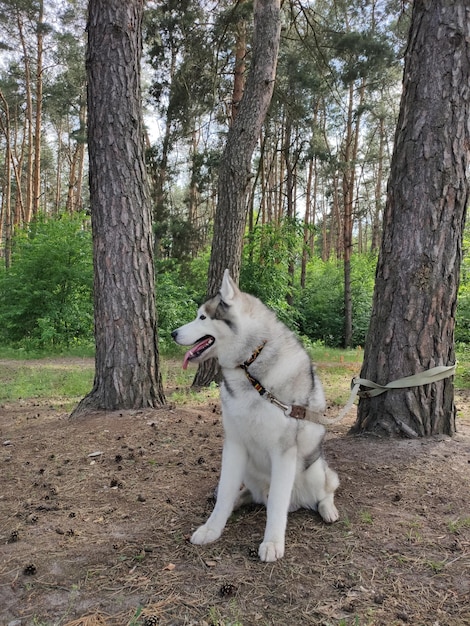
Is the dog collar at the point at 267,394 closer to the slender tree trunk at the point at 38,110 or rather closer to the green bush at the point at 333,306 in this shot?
the green bush at the point at 333,306

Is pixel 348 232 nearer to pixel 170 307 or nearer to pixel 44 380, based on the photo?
pixel 170 307

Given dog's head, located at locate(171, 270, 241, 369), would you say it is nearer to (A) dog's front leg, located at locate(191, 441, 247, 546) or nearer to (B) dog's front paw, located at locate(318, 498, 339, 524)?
(A) dog's front leg, located at locate(191, 441, 247, 546)

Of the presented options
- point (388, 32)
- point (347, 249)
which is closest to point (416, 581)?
point (388, 32)

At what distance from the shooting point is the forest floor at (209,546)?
6.82 feet

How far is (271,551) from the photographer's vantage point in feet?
8.02

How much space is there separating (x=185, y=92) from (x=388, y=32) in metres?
6.47

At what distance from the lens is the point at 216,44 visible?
10477 mm

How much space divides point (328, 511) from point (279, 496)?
0.55 m

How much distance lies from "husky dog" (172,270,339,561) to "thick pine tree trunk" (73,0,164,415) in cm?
257

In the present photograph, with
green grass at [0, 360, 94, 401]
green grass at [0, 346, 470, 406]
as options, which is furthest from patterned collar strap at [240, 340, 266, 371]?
green grass at [0, 360, 94, 401]

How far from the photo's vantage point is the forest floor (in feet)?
6.82

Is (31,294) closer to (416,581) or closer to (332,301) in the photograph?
(332,301)

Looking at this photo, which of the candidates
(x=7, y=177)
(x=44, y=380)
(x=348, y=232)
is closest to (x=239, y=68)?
(x=348, y=232)

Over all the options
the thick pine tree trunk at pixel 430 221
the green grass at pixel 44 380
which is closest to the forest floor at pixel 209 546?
the thick pine tree trunk at pixel 430 221
